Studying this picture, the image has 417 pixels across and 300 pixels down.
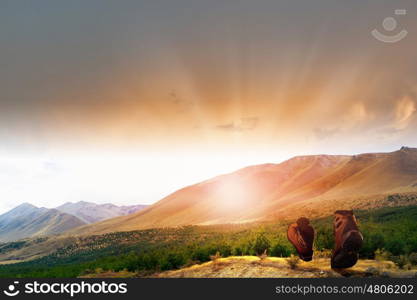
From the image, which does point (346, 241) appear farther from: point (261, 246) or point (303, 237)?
point (261, 246)

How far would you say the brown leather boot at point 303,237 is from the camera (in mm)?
11672

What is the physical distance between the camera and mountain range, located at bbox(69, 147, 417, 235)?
69.6 meters

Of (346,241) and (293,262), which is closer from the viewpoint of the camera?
(346,241)

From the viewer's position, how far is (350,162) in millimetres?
114000

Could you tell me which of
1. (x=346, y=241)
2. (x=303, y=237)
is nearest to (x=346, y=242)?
(x=346, y=241)

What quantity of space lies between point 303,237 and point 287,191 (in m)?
105

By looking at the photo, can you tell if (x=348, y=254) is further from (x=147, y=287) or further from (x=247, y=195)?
(x=247, y=195)

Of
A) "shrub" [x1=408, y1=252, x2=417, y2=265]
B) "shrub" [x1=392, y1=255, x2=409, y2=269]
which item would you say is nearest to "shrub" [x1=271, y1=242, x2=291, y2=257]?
"shrub" [x1=392, y1=255, x2=409, y2=269]

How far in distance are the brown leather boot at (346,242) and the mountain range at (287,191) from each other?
40.8 meters

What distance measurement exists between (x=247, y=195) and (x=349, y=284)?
114440 millimetres
